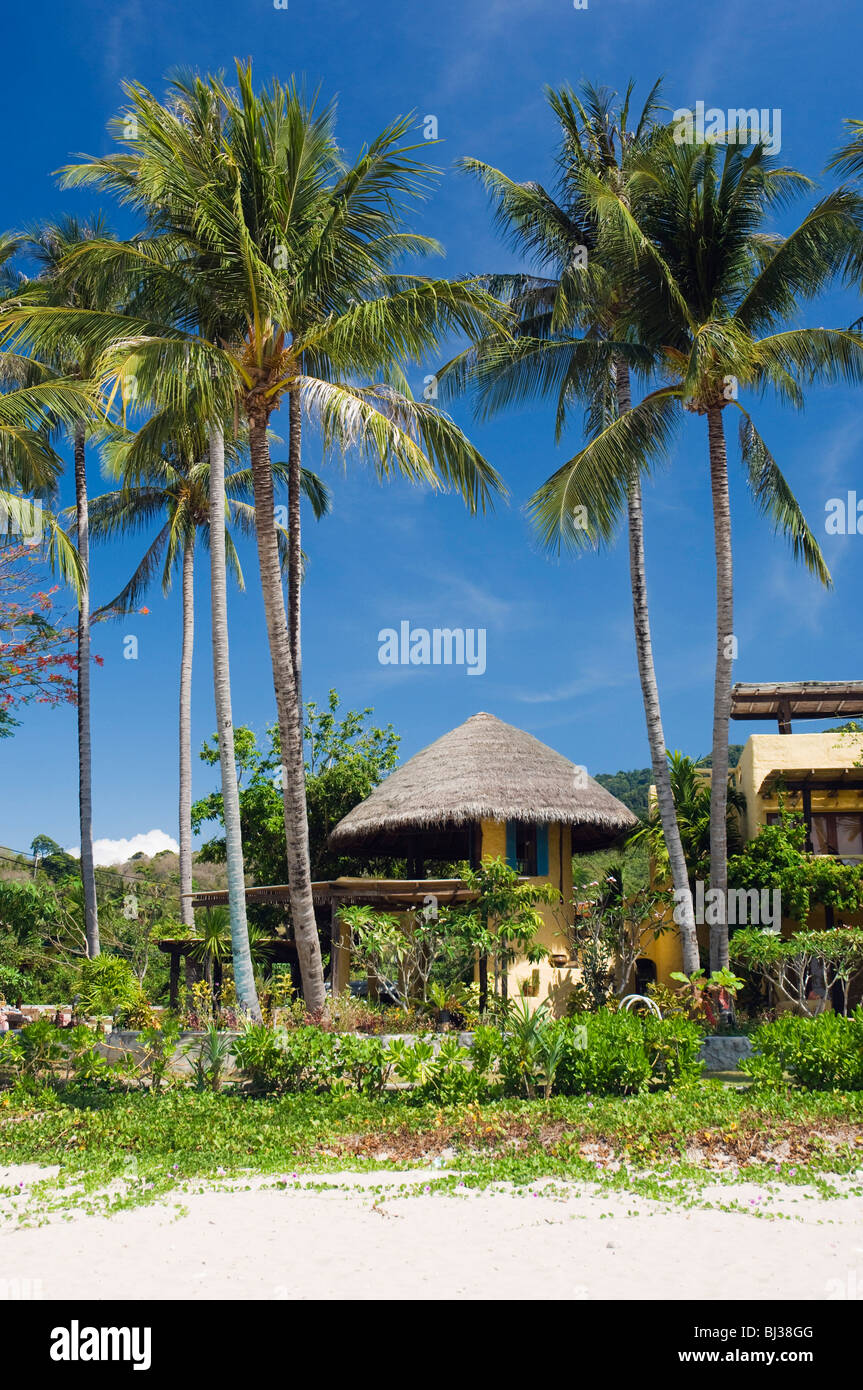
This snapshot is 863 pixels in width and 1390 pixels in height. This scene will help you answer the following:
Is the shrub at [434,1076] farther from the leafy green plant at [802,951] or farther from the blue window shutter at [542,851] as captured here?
the blue window shutter at [542,851]

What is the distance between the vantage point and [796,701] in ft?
59.9

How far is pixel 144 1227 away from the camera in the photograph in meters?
Result: 5.79

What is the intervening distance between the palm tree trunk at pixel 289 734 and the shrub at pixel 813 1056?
4.59 m

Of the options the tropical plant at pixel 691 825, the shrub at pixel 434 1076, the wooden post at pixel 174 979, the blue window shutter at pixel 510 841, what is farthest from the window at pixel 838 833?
the shrub at pixel 434 1076

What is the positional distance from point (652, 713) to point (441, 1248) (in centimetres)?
1015

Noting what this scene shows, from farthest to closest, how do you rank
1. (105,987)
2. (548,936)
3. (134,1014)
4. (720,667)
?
→ (548,936) < (720,667) < (105,987) < (134,1014)

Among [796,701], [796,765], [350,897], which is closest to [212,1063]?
[350,897]

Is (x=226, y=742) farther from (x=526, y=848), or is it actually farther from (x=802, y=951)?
(x=802, y=951)

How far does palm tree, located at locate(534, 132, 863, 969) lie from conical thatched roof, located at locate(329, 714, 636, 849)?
2.94m

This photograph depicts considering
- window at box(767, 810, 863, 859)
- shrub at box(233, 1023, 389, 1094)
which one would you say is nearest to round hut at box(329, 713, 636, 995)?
window at box(767, 810, 863, 859)

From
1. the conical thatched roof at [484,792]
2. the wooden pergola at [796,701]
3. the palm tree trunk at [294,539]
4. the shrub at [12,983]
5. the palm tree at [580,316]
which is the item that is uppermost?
the palm tree at [580,316]

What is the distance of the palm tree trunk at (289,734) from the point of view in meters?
11.0
